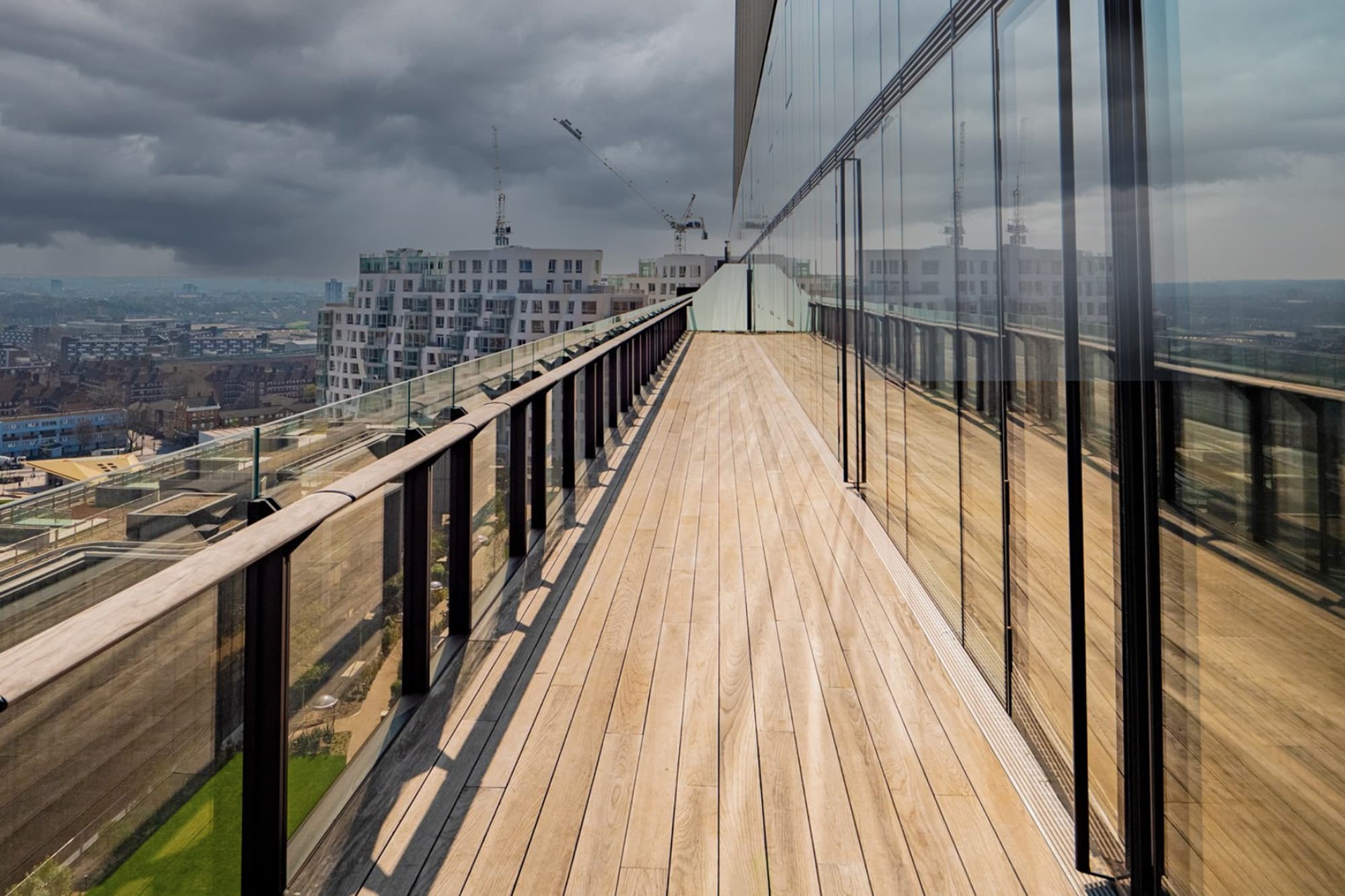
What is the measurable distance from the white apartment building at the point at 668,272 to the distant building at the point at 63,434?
65273mm

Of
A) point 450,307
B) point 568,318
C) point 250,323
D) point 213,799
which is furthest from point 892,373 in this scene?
point 568,318

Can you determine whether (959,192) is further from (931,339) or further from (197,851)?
(197,851)

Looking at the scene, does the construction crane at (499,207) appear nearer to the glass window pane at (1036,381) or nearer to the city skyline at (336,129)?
the city skyline at (336,129)

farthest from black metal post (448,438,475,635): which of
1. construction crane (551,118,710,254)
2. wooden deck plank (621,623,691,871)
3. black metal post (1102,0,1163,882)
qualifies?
construction crane (551,118,710,254)

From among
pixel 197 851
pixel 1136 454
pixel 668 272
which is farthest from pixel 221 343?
pixel 668 272

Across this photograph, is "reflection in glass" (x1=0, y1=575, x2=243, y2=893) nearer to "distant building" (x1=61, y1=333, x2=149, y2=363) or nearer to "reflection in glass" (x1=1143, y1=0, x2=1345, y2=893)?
"reflection in glass" (x1=1143, y1=0, x2=1345, y2=893)

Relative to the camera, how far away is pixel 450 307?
35.9m

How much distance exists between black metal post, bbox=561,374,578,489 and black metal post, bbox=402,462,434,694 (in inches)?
108

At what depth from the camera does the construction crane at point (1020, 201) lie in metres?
2.27

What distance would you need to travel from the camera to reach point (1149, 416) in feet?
5.17

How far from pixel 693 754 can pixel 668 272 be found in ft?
254

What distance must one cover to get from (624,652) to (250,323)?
44.7 feet

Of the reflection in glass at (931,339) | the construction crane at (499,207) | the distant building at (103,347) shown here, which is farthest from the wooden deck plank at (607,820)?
the construction crane at (499,207)

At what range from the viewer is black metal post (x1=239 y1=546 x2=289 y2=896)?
1.53 m
